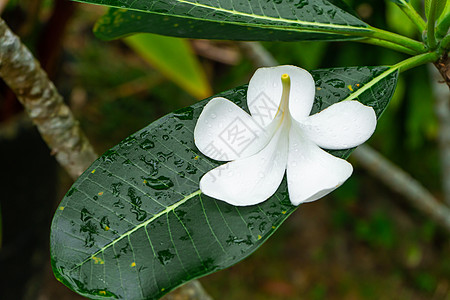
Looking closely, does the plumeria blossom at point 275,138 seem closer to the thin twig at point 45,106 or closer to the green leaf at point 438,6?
the green leaf at point 438,6

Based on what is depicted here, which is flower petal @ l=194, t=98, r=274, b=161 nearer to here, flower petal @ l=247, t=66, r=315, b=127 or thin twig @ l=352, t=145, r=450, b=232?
flower petal @ l=247, t=66, r=315, b=127

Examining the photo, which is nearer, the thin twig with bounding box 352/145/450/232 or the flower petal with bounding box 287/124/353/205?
the flower petal with bounding box 287/124/353/205

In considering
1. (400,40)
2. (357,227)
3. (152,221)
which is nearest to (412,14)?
(400,40)

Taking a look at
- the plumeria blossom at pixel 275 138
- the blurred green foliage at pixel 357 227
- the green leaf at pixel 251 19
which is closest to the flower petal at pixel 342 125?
the plumeria blossom at pixel 275 138

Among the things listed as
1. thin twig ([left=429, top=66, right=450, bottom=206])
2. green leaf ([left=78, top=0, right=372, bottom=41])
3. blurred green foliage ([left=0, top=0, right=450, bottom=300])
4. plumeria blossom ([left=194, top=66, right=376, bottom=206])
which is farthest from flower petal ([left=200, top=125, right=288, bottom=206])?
blurred green foliage ([left=0, top=0, right=450, bottom=300])

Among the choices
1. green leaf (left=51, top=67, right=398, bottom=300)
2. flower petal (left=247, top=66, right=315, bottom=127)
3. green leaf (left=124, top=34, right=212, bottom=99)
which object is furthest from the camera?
green leaf (left=124, top=34, right=212, bottom=99)

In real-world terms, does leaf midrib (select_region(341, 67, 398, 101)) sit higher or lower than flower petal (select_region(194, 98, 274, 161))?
lower

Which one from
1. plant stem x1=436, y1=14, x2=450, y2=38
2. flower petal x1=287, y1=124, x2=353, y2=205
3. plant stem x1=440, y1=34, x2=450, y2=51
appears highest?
plant stem x1=436, y1=14, x2=450, y2=38
